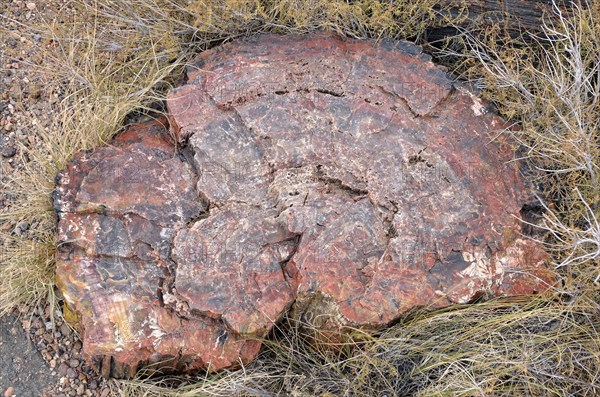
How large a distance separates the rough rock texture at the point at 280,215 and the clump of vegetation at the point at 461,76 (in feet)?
0.30

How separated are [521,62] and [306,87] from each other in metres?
0.83

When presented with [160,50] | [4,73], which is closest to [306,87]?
[160,50]

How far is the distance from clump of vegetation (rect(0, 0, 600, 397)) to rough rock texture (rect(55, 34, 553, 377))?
9 centimetres

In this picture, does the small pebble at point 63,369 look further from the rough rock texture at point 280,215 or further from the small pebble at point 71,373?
the rough rock texture at point 280,215

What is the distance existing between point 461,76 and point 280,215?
1014mm

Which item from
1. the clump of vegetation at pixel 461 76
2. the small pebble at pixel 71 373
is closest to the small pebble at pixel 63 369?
the small pebble at pixel 71 373

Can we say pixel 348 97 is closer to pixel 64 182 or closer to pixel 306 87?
pixel 306 87

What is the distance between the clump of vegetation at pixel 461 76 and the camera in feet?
7.31

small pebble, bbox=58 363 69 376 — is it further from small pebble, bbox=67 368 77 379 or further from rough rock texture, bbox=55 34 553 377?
rough rock texture, bbox=55 34 553 377

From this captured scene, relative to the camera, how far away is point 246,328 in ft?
7.14

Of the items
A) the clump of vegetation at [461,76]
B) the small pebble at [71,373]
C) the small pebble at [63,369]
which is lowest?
the small pebble at [71,373]

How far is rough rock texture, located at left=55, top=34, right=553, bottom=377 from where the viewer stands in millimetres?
2205

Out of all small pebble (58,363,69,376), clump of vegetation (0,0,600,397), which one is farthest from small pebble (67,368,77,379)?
clump of vegetation (0,0,600,397)

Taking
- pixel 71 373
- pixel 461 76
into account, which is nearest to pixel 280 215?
pixel 71 373
